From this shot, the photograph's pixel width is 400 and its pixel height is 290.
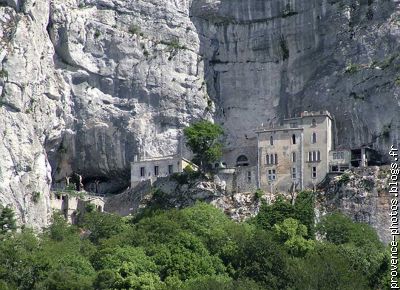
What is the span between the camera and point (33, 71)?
93375mm

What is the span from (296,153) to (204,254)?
57.0 ft

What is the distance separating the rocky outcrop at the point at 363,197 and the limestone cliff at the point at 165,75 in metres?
4.67

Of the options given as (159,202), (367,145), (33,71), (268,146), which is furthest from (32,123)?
(367,145)

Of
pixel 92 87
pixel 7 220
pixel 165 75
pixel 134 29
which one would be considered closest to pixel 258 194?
pixel 165 75

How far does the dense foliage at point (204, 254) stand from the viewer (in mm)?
73312

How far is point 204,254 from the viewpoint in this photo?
77750mm

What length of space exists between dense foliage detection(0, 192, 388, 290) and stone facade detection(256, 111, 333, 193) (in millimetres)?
3717

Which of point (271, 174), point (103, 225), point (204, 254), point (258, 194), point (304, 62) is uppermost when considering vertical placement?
point (304, 62)

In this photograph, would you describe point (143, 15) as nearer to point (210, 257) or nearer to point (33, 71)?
point (33, 71)

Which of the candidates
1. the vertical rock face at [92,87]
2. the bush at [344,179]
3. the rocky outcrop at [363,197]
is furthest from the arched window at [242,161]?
the bush at [344,179]

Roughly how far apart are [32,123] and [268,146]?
1937cm

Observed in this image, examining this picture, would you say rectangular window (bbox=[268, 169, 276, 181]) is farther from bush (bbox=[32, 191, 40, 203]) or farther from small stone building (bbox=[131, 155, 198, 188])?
bush (bbox=[32, 191, 40, 203])

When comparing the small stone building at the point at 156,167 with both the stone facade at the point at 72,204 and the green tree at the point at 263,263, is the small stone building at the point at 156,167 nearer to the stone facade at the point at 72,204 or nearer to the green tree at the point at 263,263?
the stone facade at the point at 72,204

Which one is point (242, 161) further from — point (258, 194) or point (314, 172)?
point (314, 172)
